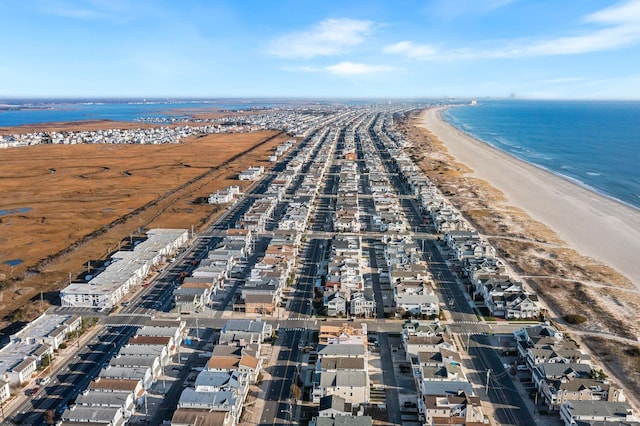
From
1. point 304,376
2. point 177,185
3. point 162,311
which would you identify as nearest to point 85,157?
point 177,185

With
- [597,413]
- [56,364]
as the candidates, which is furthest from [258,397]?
[597,413]

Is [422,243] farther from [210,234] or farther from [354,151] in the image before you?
[354,151]

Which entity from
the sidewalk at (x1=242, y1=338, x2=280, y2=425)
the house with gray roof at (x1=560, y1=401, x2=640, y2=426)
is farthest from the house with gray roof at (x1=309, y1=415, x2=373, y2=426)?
the house with gray roof at (x1=560, y1=401, x2=640, y2=426)

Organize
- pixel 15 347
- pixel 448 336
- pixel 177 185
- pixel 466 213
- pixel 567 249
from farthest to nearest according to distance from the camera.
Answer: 1. pixel 177 185
2. pixel 466 213
3. pixel 567 249
4. pixel 448 336
5. pixel 15 347

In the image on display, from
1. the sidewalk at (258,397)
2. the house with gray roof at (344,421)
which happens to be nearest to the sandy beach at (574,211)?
the house with gray roof at (344,421)

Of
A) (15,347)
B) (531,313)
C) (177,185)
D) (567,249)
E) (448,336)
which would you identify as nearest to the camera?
(15,347)

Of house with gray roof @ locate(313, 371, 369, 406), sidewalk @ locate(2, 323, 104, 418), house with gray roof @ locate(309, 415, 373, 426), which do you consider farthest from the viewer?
house with gray roof @ locate(313, 371, 369, 406)

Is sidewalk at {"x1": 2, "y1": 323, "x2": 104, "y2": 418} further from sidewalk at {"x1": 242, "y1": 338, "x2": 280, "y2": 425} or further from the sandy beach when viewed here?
the sandy beach
